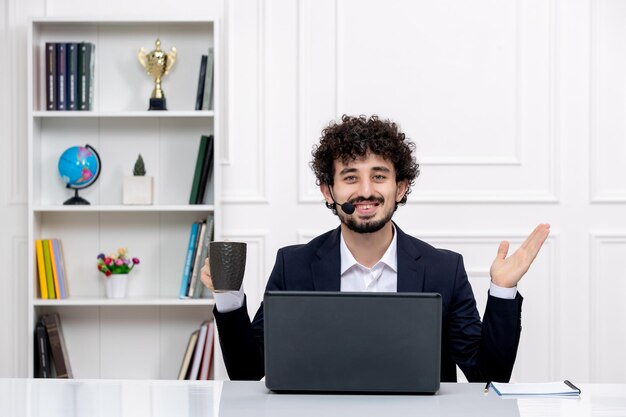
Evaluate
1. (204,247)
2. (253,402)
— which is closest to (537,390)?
(253,402)

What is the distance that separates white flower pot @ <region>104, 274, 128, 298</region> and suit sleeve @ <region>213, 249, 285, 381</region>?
1475 millimetres

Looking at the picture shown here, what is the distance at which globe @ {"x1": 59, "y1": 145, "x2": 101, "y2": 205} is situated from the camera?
10.9 feet

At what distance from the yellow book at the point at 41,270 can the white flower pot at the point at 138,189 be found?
42 centimetres

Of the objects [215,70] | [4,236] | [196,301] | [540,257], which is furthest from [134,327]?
[540,257]

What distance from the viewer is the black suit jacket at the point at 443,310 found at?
1.80m

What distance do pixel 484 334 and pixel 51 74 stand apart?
2.26 metres

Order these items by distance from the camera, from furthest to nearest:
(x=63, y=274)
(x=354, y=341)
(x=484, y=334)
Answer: (x=63, y=274), (x=484, y=334), (x=354, y=341)

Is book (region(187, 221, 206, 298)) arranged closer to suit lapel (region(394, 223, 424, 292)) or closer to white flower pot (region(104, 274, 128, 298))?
white flower pot (region(104, 274, 128, 298))

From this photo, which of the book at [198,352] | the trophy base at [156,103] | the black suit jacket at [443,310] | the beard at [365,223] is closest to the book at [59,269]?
the book at [198,352]

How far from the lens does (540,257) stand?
341 cm

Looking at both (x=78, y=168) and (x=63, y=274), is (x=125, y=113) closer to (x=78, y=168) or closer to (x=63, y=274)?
(x=78, y=168)

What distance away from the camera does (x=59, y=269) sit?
10.9 feet

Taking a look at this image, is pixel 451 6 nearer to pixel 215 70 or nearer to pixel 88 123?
pixel 215 70

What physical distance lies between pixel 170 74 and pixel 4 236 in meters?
1.00
